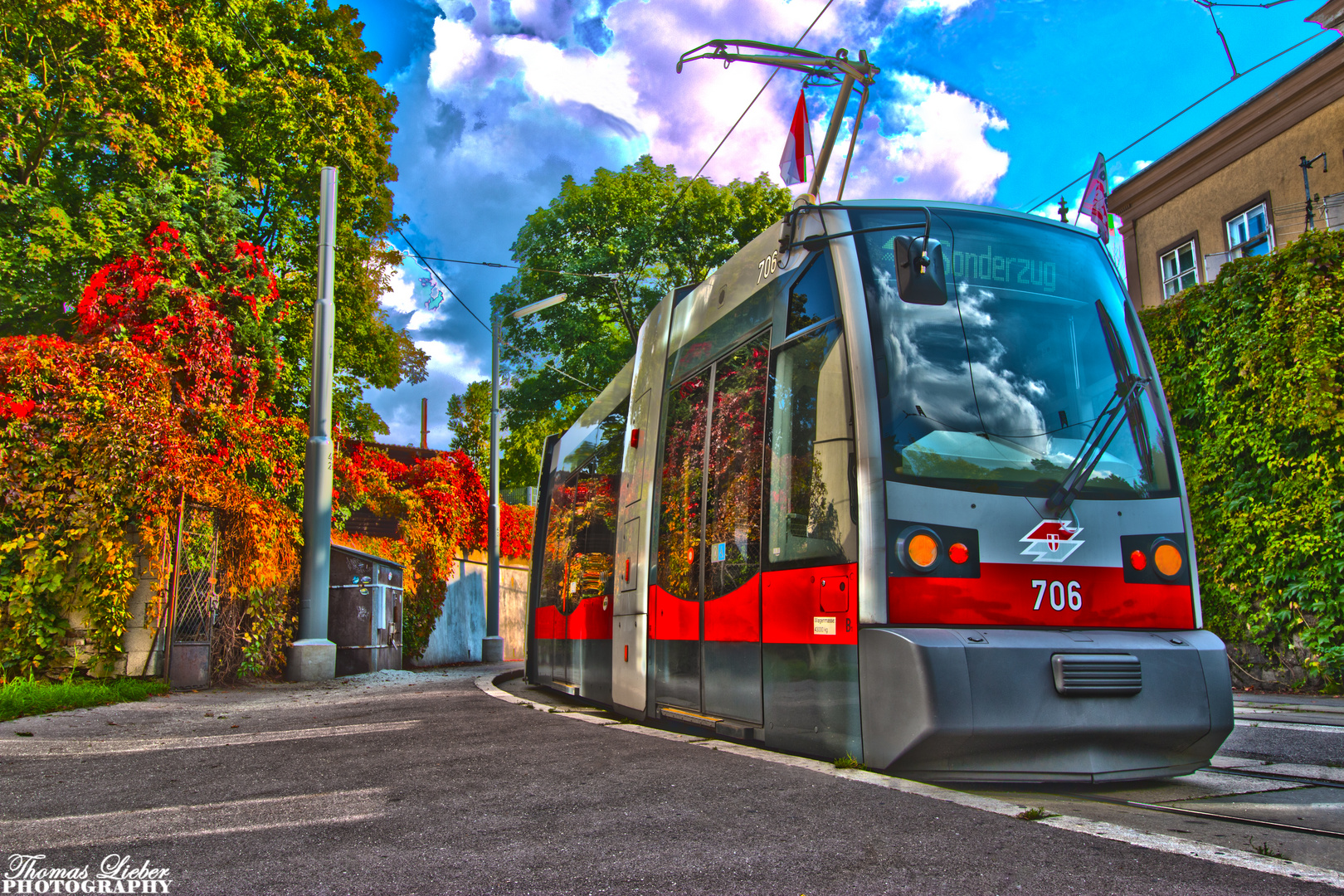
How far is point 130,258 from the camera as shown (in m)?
14.5

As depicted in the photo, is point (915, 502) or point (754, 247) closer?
point (915, 502)

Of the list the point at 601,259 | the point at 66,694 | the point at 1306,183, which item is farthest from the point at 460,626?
the point at 1306,183

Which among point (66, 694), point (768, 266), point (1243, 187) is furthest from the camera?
point (1243, 187)

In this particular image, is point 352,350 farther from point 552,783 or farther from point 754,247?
point 552,783

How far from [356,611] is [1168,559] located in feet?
48.0

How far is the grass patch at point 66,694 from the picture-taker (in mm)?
8156

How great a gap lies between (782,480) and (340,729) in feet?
12.9

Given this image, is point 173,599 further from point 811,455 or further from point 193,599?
point 811,455

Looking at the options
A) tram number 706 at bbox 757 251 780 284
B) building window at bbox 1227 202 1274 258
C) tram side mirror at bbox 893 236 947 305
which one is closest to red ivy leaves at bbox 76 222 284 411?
tram number 706 at bbox 757 251 780 284

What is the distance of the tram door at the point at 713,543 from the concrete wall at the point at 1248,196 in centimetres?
1295

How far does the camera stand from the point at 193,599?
11883 mm

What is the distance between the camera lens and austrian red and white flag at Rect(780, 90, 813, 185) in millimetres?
13172

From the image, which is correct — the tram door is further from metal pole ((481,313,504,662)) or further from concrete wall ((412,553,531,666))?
metal pole ((481,313,504,662))

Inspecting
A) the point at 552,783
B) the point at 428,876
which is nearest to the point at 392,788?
the point at 552,783
